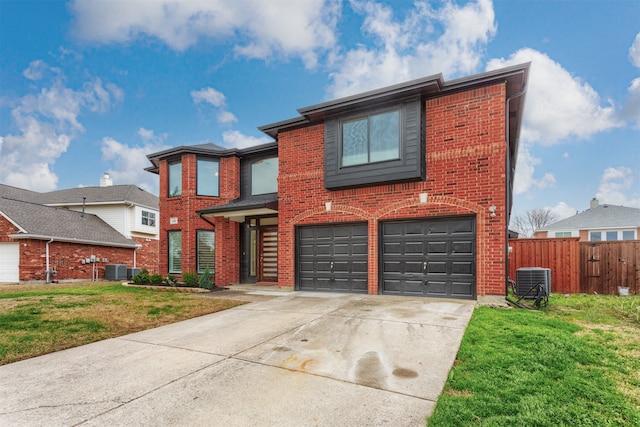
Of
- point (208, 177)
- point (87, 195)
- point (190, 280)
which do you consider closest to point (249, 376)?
point (190, 280)

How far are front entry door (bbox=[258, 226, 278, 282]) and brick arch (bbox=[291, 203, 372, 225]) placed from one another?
2655 mm

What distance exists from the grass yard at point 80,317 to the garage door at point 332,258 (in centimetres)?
279

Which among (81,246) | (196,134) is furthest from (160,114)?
(81,246)

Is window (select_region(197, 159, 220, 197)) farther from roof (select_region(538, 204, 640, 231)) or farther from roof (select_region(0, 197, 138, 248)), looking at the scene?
roof (select_region(538, 204, 640, 231))

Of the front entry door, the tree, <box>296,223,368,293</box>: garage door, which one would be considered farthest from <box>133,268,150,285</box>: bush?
the tree

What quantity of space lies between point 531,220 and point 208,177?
5057 cm

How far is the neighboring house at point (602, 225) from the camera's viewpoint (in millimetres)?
23891

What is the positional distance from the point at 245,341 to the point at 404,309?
355cm

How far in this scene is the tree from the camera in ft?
149

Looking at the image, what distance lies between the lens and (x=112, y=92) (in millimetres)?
21438

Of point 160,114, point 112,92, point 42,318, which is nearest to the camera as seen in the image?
point 42,318

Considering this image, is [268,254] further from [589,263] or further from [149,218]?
[149,218]

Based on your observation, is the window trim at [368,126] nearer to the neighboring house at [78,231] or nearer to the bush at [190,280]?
the bush at [190,280]

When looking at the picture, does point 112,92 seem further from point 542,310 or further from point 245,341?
point 542,310
